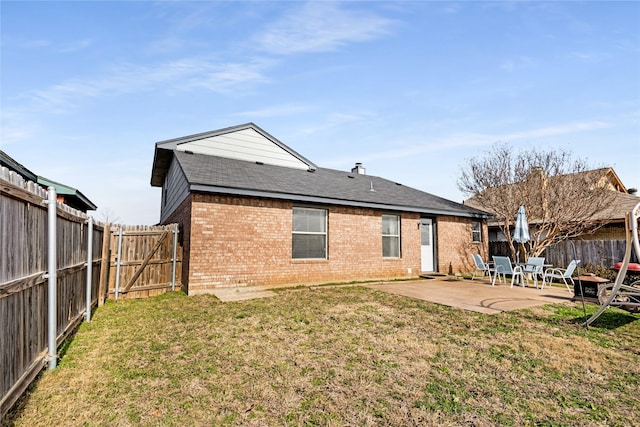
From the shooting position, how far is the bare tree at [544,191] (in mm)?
12867

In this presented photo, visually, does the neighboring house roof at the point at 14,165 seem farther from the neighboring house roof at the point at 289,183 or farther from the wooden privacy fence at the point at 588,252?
the wooden privacy fence at the point at 588,252

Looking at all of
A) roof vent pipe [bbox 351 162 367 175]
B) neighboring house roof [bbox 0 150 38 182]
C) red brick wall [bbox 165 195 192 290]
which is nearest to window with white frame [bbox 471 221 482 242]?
roof vent pipe [bbox 351 162 367 175]

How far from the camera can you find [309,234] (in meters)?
10.6

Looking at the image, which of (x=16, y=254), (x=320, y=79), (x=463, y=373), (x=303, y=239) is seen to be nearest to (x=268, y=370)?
(x=463, y=373)

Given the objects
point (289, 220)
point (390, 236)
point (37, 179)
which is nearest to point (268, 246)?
point (289, 220)

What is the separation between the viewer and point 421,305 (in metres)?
7.04

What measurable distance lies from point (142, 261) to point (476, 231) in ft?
45.7

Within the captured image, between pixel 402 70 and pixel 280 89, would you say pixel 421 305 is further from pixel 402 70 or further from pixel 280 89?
pixel 280 89

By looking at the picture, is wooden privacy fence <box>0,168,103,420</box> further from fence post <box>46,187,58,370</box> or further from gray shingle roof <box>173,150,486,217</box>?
gray shingle roof <box>173,150,486,217</box>

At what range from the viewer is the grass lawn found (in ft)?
8.87

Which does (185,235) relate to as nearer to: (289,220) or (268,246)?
(268,246)

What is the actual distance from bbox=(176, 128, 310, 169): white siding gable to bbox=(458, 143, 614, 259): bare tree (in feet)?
28.3

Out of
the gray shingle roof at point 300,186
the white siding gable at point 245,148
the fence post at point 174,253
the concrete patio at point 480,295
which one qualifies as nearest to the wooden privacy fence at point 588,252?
the gray shingle roof at point 300,186

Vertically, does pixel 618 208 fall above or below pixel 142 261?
above
